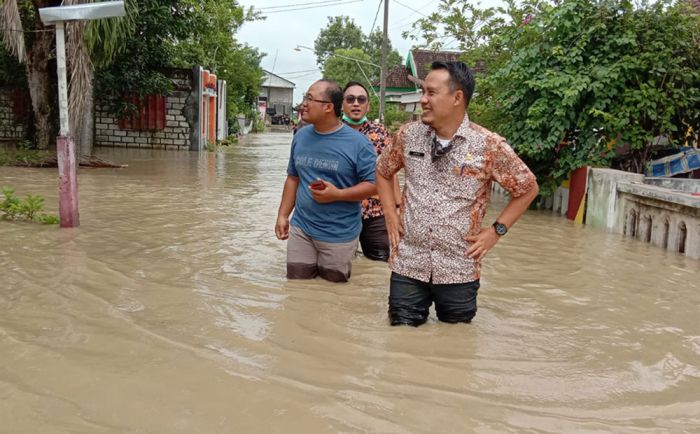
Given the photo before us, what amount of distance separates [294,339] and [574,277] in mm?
3216

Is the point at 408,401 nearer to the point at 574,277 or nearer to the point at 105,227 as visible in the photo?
the point at 574,277

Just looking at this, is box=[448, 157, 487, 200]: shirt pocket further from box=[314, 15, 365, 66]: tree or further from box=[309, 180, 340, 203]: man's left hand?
box=[314, 15, 365, 66]: tree

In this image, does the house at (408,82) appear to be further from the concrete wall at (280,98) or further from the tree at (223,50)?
the concrete wall at (280,98)

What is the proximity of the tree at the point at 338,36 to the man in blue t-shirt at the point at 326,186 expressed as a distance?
3063 inches

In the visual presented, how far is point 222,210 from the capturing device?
32.6 ft

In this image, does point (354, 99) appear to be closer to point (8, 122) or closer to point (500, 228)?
point (500, 228)

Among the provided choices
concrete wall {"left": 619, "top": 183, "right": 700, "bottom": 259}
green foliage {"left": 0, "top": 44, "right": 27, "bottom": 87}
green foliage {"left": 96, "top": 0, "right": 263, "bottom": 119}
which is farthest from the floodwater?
green foliage {"left": 0, "top": 44, "right": 27, "bottom": 87}

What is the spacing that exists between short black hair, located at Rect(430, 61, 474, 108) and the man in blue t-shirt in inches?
53.0

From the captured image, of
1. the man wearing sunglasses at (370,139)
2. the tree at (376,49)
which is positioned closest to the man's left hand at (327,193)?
the man wearing sunglasses at (370,139)

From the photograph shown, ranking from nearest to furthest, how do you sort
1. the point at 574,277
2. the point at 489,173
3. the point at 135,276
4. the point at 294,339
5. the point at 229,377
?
the point at 229,377 < the point at 489,173 < the point at 294,339 < the point at 135,276 < the point at 574,277

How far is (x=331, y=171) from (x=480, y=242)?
1564mm

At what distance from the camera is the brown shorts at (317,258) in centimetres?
537

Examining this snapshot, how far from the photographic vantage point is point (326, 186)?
500 cm

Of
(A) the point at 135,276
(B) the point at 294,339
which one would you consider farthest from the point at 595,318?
(A) the point at 135,276
